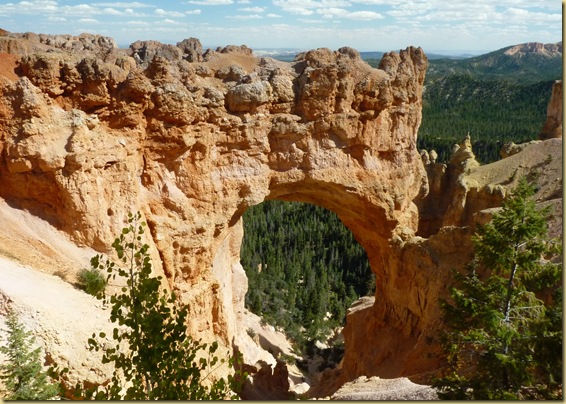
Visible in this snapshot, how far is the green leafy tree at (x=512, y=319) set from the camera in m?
11.3

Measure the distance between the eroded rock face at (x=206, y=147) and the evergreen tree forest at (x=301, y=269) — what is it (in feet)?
65.7

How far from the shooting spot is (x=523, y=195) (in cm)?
1283

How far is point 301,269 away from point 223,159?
4088 cm

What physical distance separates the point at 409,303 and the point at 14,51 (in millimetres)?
21764

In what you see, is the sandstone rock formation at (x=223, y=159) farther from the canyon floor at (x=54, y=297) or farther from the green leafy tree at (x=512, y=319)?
the green leafy tree at (x=512, y=319)

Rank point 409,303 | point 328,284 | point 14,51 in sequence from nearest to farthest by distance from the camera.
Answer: point 14,51 < point 409,303 < point 328,284

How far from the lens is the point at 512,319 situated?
13.4 meters

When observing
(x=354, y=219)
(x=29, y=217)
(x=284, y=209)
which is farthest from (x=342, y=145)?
(x=284, y=209)

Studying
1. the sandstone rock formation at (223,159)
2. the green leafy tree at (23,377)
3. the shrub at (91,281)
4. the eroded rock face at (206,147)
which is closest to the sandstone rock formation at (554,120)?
the sandstone rock formation at (223,159)

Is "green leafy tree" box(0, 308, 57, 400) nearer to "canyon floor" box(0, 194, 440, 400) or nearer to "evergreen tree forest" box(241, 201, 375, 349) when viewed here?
"canyon floor" box(0, 194, 440, 400)

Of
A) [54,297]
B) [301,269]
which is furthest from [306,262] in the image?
[54,297]

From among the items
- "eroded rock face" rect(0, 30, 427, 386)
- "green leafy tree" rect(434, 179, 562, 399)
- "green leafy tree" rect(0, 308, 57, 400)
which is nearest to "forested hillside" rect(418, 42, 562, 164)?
"eroded rock face" rect(0, 30, 427, 386)

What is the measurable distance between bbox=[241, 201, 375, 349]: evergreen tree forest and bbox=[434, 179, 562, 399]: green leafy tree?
32.5 metres

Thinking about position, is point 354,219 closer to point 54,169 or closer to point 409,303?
point 409,303
